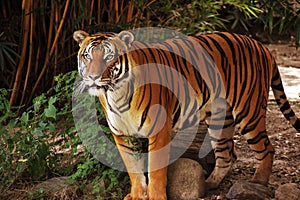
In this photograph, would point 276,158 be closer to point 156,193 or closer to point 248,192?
point 248,192

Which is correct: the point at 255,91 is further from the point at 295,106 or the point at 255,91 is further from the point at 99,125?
the point at 295,106

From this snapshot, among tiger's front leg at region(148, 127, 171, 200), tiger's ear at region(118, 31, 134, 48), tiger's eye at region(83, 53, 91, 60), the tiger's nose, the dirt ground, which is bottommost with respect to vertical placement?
the dirt ground

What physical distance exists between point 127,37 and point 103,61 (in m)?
0.17

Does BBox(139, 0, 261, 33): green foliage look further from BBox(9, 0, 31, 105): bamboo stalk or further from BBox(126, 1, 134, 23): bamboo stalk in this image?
BBox(9, 0, 31, 105): bamboo stalk

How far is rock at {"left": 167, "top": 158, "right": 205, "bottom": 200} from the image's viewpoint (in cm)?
343

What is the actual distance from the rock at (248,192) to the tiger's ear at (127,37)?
1008mm

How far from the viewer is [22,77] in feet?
16.2

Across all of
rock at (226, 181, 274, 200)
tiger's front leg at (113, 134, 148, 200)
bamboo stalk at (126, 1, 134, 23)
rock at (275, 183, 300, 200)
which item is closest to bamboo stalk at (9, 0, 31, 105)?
bamboo stalk at (126, 1, 134, 23)

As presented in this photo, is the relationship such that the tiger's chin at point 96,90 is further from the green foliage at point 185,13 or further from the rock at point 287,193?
the green foliage at point 185,13

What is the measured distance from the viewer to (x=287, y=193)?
3395 millimetres

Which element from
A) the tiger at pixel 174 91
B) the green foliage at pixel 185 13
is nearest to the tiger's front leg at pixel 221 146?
the tiger at pixel 174 91

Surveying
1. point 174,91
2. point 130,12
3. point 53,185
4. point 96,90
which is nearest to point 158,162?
point 174,91

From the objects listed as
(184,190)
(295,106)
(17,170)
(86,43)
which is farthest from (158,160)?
(295,106)

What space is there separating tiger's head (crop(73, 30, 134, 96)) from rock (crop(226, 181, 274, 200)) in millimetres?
924
